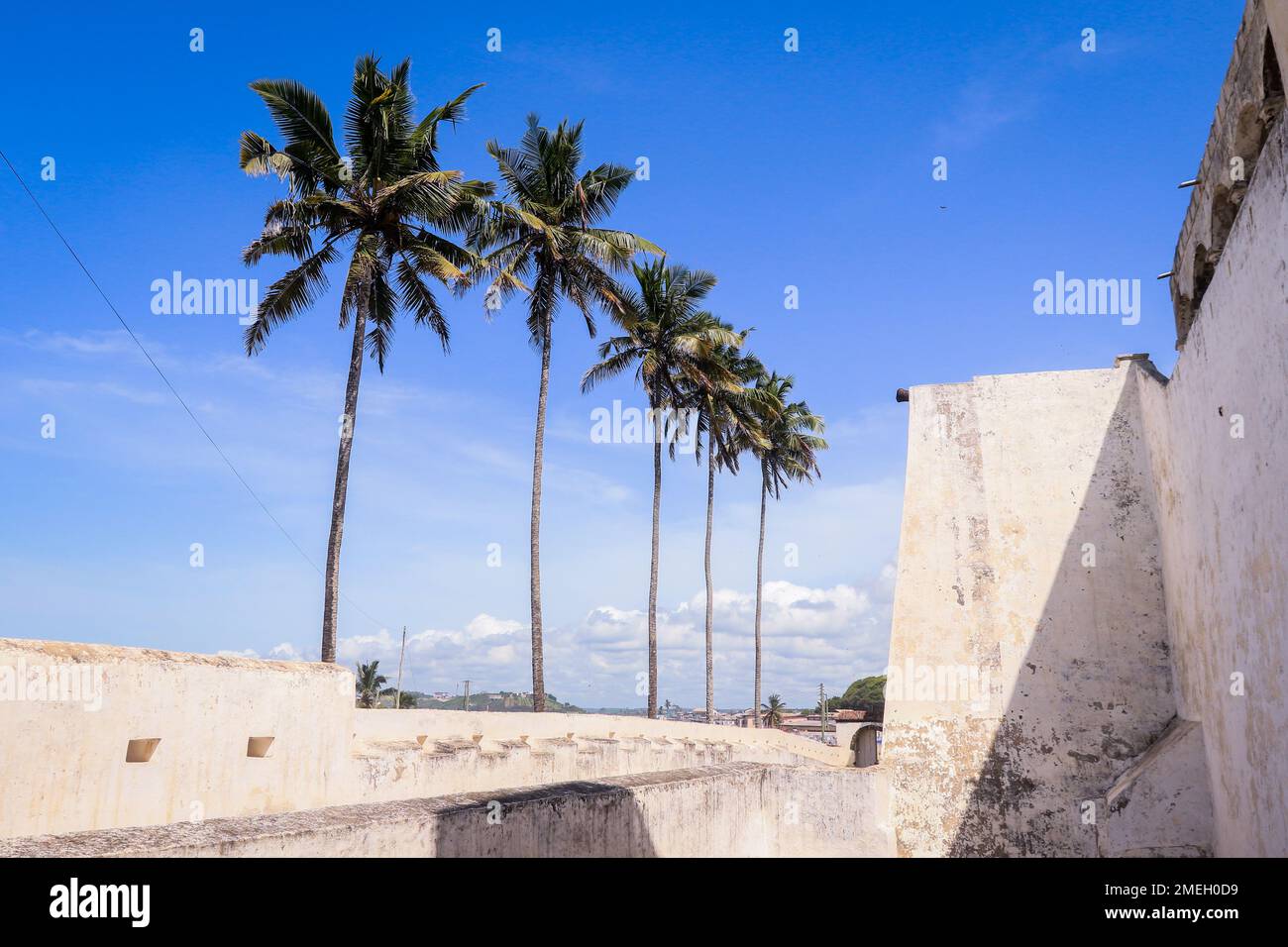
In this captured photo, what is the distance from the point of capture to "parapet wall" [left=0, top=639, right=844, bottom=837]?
6.79 metres

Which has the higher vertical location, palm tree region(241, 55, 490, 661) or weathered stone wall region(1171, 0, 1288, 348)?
palm tree region(241, 55, 490, 661)

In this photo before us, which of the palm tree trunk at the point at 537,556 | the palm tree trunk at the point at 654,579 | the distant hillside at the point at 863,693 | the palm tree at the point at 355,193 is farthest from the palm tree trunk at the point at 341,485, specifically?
the distant hillside at the point at 863,693

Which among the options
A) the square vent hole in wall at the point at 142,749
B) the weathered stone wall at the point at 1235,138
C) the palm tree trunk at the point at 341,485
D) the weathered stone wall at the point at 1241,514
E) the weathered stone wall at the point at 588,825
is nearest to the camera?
the weathered stone wall at the point at 588,825

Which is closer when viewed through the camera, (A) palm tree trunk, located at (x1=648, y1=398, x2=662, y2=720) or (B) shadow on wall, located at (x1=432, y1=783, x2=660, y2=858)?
(B) shadow on wall, located at (x1=432, y1=783, x2=660, y2=858)

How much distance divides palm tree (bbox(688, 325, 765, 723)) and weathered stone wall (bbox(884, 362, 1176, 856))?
1626cm

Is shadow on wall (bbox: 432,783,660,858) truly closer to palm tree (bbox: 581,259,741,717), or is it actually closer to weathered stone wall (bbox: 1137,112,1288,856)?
weathered stone wall (bbox: 1137,112,1288,856)

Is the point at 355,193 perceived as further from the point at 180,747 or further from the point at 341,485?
the point at 180,747

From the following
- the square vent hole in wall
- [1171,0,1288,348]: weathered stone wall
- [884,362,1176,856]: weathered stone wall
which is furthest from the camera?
[884,362,1176,856]: weathered stone wall

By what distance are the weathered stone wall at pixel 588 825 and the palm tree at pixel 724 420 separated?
18.9 meters

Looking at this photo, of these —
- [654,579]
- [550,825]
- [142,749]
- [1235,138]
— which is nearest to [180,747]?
[142,749]

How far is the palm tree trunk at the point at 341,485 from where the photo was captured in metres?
14.4

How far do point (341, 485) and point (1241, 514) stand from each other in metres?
13.2

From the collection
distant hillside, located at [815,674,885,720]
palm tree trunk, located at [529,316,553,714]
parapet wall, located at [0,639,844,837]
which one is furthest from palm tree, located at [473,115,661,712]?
distant hillside, located at [815,674,885,720]

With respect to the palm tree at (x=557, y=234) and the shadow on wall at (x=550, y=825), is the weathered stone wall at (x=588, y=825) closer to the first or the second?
the shadow on wall at (x=550, y=825)
